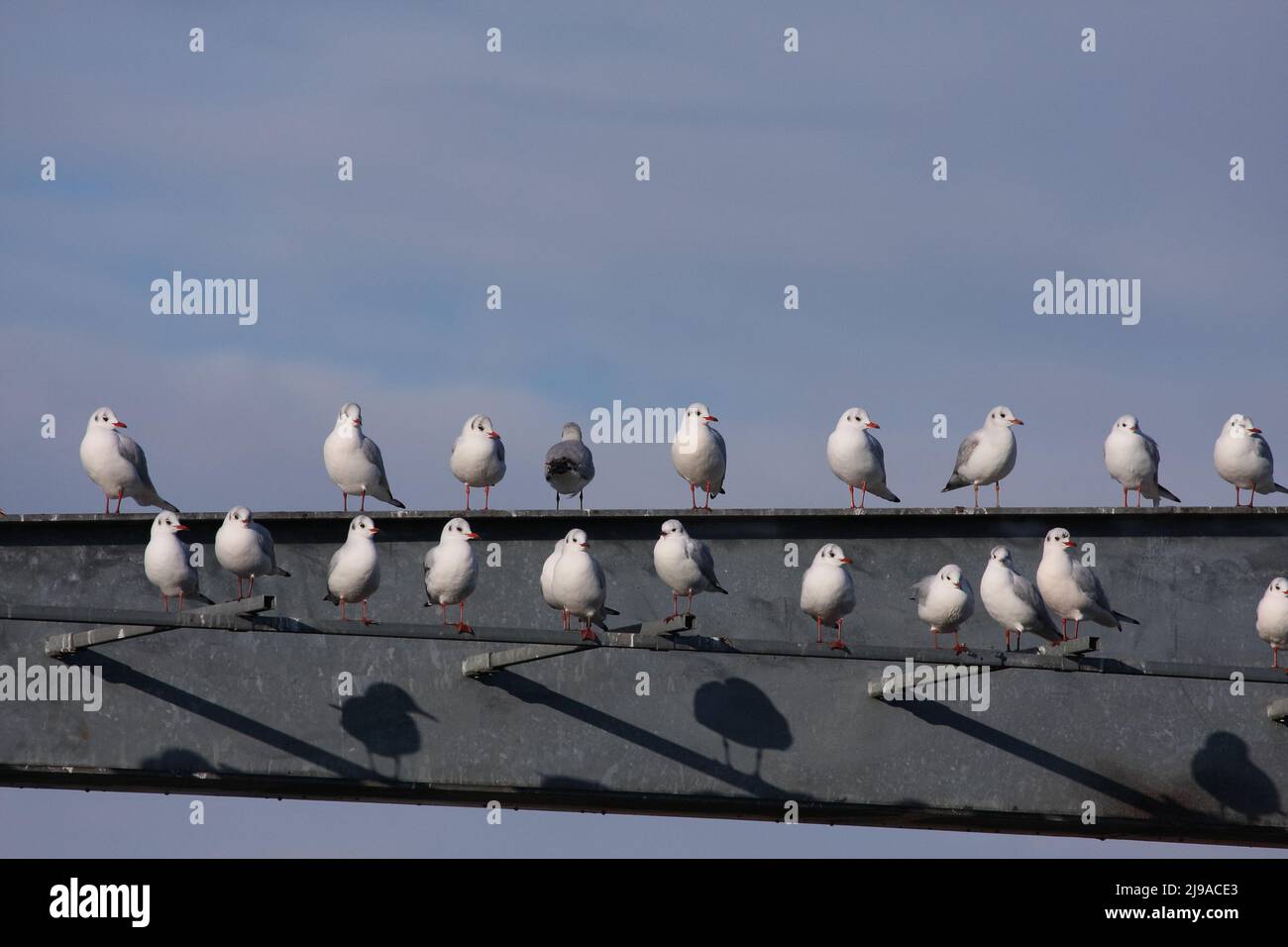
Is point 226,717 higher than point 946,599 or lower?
lower

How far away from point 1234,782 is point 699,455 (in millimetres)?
7138

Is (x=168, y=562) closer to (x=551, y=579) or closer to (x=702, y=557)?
(x=551, y=579)

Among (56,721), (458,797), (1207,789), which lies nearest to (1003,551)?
(1207,789)

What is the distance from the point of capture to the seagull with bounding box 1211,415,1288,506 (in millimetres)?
24969

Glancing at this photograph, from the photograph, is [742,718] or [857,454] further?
[857,454]

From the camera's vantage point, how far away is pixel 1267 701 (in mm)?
21531

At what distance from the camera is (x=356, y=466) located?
989 inches

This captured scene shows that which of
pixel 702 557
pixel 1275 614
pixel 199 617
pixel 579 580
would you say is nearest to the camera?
pixel 199 617

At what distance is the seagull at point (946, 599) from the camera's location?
21.2 m

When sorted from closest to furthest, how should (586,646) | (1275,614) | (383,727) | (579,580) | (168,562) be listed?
(586,646) < (579,580) < (383,727) < (168,562) < (1275,614)

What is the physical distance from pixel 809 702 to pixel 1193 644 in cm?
451

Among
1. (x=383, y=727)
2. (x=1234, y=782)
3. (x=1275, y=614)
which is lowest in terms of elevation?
(x=1234, y=782)

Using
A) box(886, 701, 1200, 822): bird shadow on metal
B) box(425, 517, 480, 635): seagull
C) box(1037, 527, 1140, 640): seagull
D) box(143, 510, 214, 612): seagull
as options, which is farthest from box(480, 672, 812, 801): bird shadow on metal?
box(1037, 527, 1140, 640): seagull

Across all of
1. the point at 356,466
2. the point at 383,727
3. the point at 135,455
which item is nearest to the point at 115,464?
the point at 135,455
